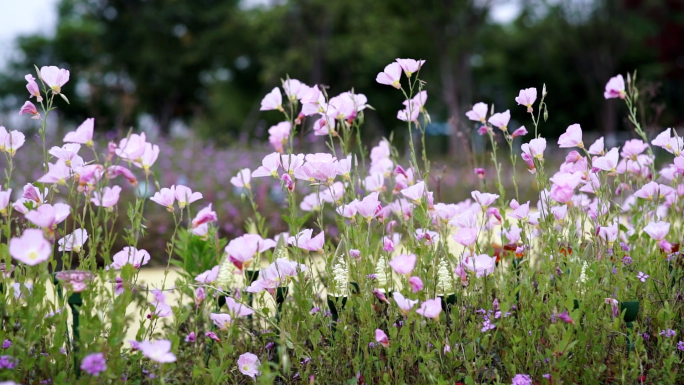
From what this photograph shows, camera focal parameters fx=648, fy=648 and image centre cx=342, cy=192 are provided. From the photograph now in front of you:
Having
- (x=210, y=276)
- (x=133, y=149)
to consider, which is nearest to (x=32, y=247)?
(x=133, y=149)

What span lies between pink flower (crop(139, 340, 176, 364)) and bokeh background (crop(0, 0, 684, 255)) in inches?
386

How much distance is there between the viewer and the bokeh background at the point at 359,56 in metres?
15.1

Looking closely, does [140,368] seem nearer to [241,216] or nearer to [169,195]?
[169,195]

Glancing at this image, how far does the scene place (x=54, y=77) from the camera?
1791 mm

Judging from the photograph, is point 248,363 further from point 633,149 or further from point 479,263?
point 633,149

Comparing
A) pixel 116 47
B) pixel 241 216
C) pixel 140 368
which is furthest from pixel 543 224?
pixel 116 47

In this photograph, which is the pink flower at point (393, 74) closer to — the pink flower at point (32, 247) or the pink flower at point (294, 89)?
the pink flower at point (294, 89)

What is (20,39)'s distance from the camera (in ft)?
92.8

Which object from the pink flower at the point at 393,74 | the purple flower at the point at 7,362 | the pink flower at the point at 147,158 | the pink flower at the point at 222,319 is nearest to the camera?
the purple flower at the point at 7,362

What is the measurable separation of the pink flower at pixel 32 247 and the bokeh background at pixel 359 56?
9.88m

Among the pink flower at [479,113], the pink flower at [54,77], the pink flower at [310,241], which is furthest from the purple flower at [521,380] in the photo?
the pink flower at [54,77]

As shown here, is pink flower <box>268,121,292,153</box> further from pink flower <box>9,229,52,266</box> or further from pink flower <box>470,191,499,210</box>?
pink flower <box>9,229,52,266</box>

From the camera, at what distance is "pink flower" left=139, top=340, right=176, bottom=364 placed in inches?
52.7

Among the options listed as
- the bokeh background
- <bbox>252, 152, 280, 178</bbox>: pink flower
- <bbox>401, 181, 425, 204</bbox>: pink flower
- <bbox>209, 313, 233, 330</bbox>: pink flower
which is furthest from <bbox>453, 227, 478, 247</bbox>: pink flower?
the bokeh background
